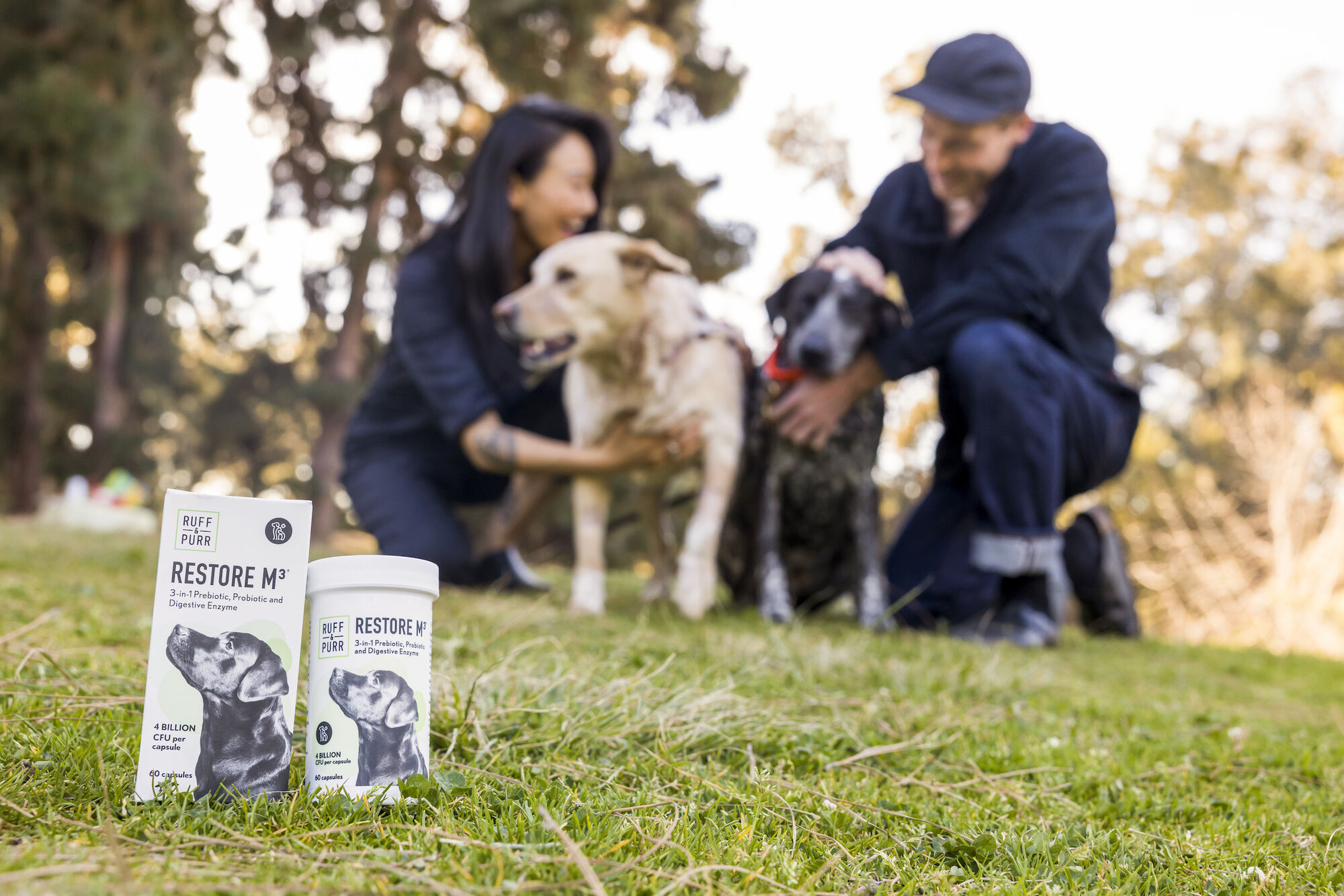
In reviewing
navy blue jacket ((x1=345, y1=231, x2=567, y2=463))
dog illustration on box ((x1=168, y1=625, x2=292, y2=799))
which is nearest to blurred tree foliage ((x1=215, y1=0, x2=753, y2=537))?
navy blue jacket ((x1=345, y1=231, x2=567, y2=463))

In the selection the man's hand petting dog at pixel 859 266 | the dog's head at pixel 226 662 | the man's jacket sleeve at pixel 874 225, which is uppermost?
the man's jacket sleeve at pixel 874 225

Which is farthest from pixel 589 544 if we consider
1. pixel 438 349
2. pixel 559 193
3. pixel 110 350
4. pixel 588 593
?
pixel 110 350

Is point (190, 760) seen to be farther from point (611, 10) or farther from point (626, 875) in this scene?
point (611, 10)

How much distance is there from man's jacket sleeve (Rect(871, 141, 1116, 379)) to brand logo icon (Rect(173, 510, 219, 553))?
111 inches

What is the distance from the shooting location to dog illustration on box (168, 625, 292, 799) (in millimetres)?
1033

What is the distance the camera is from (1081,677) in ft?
8.93

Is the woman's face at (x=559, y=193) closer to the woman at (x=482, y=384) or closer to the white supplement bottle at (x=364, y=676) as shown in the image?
the woman at (x=482, y=384)

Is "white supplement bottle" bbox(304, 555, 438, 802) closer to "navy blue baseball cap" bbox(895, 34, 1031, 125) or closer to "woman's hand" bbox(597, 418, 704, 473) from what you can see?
"woman's hand" bbox(597, 418, 704, 473)

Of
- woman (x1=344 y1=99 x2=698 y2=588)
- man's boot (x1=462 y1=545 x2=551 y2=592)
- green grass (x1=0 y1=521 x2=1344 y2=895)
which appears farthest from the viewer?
man's boot (x1=462 y1=545 x2=551 y2=592)

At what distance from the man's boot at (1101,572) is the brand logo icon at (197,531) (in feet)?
13.2

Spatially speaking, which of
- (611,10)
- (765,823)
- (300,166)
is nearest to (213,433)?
(300,166)

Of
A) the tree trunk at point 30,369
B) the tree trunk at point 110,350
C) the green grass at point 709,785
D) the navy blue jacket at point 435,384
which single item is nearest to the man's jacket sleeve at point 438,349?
the navy blue jacket at point 435,384

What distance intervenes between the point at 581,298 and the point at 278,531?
2.23m

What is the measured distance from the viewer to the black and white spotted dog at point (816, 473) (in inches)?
140
